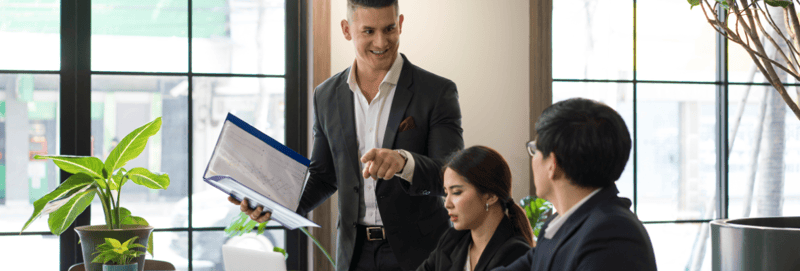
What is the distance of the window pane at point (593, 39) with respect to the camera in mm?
3377

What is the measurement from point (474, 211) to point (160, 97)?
2.00 metres

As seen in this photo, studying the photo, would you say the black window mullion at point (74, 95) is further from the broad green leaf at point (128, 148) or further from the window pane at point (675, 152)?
the window pane at point (675, 152)

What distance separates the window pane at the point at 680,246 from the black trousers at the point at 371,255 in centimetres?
252

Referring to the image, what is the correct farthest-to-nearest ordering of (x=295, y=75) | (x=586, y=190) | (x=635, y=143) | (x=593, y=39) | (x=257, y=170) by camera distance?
(x=635, y=143), (x=593, y=39), (x=295, y=75), (x=257, y=170), (x=586, y=190)

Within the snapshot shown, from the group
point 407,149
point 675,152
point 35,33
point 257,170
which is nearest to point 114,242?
point 257,170

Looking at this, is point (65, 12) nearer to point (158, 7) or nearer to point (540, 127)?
point (158, 7)

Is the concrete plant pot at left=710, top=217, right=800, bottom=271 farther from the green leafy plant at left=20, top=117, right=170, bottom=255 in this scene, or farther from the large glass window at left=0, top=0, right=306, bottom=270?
the large glass window at left=0, top=0, right=306, bottom=270

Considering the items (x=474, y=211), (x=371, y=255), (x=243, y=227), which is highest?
(x=474, y=211)

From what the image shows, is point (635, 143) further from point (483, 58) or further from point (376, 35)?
point (376, 35)

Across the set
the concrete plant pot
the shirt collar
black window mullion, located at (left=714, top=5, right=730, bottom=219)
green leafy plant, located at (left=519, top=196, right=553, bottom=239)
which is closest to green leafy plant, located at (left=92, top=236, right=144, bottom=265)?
the shirt collar

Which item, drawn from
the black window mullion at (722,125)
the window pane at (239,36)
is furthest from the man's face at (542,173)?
the black window mullion at (722,125)

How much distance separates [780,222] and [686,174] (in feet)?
6.27

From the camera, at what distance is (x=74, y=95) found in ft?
9.34

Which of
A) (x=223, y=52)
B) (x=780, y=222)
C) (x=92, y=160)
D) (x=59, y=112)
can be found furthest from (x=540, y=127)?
(x=59, y=112)
